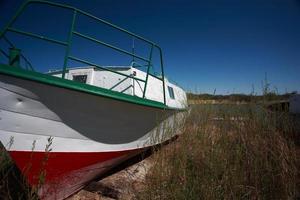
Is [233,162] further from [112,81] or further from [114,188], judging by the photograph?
[112,81]

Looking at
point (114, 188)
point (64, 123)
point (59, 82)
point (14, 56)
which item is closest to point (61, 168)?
point (64, 123)

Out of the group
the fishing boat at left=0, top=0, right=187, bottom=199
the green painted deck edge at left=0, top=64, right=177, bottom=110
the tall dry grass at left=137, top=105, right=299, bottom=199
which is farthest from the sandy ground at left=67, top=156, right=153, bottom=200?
the green painted deck edge at left=0, top=64, right=177, bottom=110

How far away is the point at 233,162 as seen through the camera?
326 cm

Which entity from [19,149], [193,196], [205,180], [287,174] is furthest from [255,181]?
[19,149]

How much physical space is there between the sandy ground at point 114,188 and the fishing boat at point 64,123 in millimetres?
175

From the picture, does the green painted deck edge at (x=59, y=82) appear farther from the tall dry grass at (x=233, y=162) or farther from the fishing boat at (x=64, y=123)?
the tall dry grass at (x=233, y=162)

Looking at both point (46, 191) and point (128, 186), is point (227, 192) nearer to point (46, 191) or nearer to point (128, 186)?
point (128, 186)

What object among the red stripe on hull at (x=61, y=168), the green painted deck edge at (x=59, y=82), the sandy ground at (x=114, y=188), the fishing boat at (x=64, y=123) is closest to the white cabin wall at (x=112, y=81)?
the fishing boat at (x=64, y=123)

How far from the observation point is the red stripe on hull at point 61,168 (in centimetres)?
275

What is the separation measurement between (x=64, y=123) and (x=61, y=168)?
73 cm

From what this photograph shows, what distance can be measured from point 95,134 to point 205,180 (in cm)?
183

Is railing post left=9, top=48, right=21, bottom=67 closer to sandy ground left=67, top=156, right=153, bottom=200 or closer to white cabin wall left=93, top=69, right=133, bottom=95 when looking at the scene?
white cabin wall left=93, top=69, right=133, bottom=95

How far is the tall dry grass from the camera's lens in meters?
2.81

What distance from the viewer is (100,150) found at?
3.34 meters
